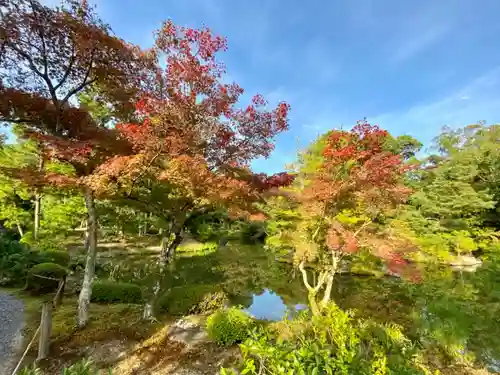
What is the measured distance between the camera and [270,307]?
9.20m

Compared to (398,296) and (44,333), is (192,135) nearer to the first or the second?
(44,333)

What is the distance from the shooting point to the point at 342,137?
21.5 feet

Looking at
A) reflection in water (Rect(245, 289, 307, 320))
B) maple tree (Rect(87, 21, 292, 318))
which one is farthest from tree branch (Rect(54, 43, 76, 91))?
reflection in water (Rect(245, 289, 307, 320))

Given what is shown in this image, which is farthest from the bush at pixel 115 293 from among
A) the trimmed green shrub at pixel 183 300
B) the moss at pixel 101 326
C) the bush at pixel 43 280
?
the bush at pixel 43 280

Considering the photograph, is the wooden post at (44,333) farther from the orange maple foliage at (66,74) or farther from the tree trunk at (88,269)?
the orange maple foliage at (66,74)

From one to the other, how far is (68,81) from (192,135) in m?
2.61

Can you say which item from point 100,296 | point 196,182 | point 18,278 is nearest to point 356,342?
point 196,182

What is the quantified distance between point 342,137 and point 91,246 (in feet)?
19.2

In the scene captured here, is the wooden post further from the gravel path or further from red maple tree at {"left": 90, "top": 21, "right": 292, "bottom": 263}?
red maple tree at {"left": 90, "top": 21, "right": 292, "bottom": 263}

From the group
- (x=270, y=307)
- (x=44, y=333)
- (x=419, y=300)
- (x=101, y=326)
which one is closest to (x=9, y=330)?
(x=101, y=326)

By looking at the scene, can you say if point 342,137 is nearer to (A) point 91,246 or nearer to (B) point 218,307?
(B) point 218,307

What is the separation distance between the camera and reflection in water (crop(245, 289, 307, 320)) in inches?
326

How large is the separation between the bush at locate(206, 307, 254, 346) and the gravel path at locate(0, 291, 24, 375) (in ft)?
10.3

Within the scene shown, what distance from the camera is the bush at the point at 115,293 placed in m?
7.61
